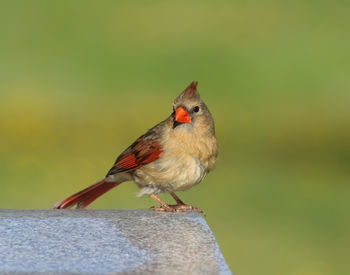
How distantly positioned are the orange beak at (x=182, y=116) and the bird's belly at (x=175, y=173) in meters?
0.17

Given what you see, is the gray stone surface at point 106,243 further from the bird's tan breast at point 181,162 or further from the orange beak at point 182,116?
the orange beak at point 182,116

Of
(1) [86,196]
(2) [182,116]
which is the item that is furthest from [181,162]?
(1) [86,196]

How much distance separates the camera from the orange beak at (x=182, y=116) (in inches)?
157

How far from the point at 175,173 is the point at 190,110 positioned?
0.29 meters

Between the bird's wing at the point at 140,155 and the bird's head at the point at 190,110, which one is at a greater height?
the bird's head at the point at 190,110

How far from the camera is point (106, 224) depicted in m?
3.58

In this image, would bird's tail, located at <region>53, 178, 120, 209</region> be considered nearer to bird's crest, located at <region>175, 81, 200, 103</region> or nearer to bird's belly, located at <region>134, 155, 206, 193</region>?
bird's belly, located at <region>134, 155, 206, 193</region>

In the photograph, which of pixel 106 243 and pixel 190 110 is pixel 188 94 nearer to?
pixel 190 110

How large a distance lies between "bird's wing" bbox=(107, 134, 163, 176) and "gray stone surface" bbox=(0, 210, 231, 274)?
339 millimetres

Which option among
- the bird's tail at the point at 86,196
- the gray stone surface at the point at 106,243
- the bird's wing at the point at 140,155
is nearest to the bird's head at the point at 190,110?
the bird's wing at the point at 140,155

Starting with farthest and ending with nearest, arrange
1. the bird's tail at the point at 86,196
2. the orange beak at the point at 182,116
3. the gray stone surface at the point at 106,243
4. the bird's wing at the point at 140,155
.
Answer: the bird's tail at the point at 86,196 → the bird's wing at the point at 140,155 → the orange beak at the point at 182,116 → the gray stone surface at the point at 106,243

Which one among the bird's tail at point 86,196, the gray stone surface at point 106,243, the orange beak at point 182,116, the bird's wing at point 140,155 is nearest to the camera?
the gray stone surface at point 106,243

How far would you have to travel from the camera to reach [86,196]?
439 centimetres

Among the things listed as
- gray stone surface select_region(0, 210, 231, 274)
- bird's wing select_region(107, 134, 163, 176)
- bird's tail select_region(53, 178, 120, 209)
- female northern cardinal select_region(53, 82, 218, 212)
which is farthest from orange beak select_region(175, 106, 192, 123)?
bird's tail select_region(53, 178, 120, 209)
